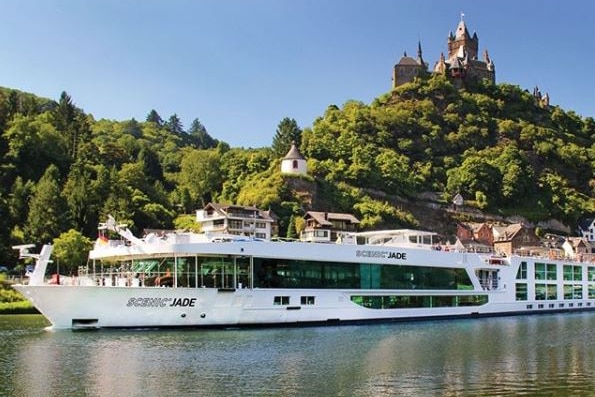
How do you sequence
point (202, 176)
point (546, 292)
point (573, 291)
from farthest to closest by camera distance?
point (202, 176), point (573, 291), point (546, 292)

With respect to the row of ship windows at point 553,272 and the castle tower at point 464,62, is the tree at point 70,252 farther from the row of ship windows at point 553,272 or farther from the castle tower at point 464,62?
the castle tower at point 464,62

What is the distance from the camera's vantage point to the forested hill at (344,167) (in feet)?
294

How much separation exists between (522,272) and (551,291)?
17.0 ft

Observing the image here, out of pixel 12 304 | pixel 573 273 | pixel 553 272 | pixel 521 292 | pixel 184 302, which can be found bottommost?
pixel 12 304

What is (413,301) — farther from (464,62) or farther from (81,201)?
(464,62)

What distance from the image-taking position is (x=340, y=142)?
11025cm

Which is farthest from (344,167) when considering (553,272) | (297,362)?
(297,362)

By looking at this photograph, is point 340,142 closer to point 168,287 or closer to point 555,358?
point 168,287

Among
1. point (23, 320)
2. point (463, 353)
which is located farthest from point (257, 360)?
point (23, 320)

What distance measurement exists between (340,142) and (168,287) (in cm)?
7459

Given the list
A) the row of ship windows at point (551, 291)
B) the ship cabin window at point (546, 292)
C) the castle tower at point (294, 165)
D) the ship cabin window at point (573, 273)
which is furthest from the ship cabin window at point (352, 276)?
the castle tower at point (294, 165)

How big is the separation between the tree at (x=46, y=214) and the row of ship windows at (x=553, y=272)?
51010 millimetres

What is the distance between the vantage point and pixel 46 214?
79250 millimetres

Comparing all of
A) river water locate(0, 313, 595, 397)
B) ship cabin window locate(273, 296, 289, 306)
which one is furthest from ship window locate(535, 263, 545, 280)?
ship cabin window locate(273, 296, 289, 306)
